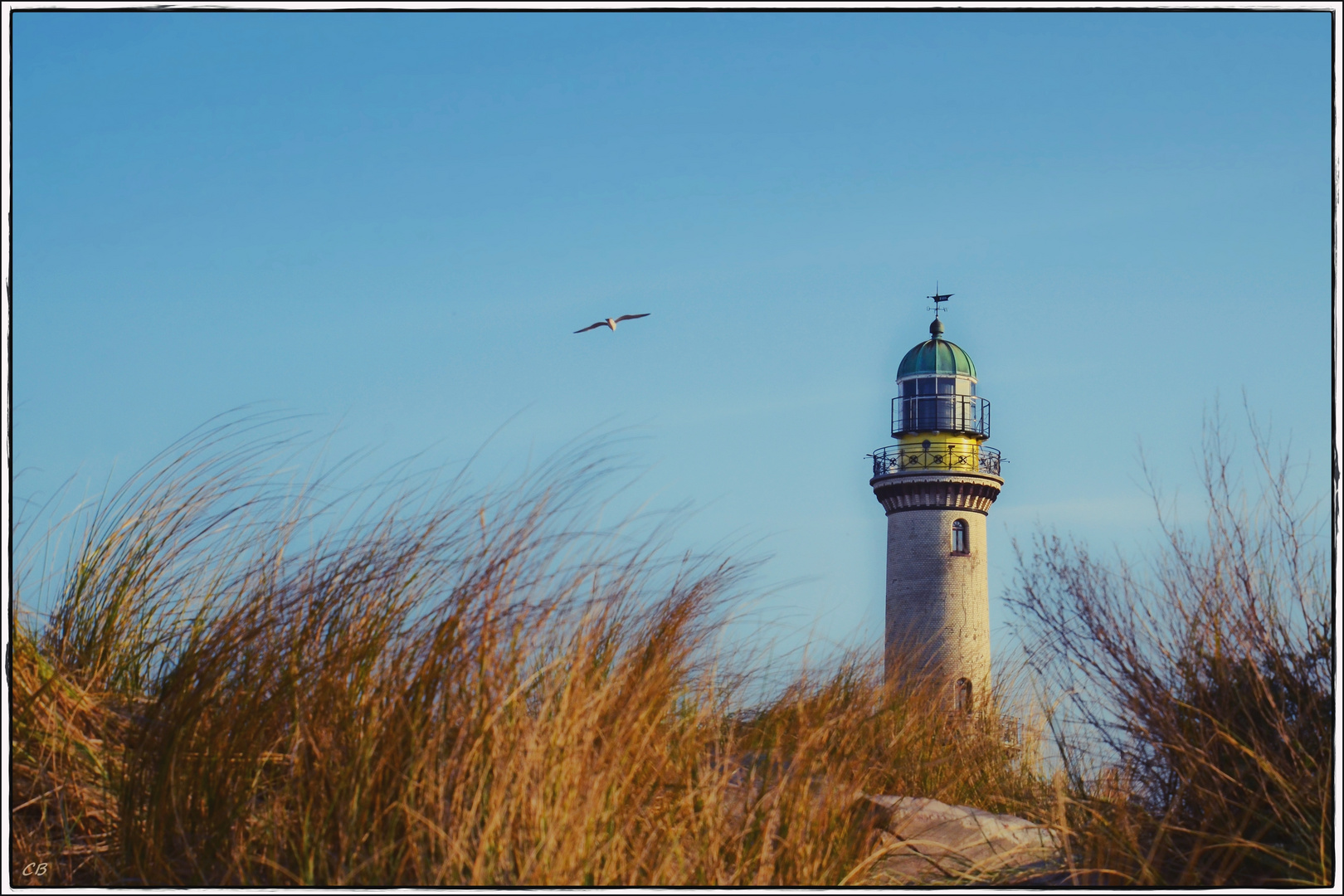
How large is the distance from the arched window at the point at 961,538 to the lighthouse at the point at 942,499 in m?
0.01

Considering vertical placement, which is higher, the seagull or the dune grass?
the seagull

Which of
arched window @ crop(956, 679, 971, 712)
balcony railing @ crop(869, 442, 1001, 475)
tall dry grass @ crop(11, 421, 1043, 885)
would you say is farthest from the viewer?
balcony railing @ crop(869, 442, 1001, 475)

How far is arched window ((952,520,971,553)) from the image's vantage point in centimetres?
1975

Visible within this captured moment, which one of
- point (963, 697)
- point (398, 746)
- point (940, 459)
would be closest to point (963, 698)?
point (963, 697)

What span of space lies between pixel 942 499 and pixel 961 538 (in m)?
0.87

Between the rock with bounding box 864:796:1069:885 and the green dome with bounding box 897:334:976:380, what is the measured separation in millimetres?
16354

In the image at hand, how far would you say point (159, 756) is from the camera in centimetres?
265

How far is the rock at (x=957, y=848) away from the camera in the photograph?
3158mm

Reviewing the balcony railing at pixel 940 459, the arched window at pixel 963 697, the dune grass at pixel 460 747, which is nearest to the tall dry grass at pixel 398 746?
the dune grass at pixel 460 747

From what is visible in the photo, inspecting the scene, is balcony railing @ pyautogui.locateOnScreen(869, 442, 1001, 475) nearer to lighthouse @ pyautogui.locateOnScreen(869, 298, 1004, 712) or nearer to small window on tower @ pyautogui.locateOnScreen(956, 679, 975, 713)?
lighthouse @ pyautogui.locateOnScreen(869, 298, 1004, 712)

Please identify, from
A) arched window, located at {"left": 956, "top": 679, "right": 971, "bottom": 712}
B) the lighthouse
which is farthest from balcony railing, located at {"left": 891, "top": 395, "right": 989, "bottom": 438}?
arched window, located at {"left": 956, "top": 679, "right": 971, "bottom": 712}

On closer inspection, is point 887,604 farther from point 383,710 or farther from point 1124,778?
point 383,710

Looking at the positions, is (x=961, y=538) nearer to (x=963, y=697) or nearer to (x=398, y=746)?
(x=963, y=697)

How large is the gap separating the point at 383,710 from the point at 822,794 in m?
1.05
